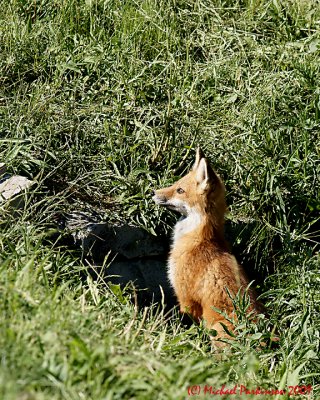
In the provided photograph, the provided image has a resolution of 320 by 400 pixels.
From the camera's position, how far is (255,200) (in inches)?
287

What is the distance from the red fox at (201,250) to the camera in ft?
21.1

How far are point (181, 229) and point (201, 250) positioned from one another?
1.10 feet

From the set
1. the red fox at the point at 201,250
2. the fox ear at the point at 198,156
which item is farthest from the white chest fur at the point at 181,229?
the fox ear at the point at 198,156

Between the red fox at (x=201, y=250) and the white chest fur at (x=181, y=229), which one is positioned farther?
the white chest fur at (x=181, y=229)

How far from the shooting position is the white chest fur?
272 inches

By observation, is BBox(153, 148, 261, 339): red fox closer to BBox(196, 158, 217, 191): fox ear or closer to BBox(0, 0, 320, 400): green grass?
BBox(196, 158, 217, 191): fox ear

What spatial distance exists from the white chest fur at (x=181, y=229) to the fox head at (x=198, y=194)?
0.05m

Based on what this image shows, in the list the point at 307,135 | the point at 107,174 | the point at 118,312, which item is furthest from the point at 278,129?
the point at 118,312

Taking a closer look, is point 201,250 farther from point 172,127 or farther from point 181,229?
point 172,127

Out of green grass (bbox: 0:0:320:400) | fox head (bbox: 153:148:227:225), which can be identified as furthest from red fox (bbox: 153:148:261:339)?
green grass (bbox: 0:0:320:400)

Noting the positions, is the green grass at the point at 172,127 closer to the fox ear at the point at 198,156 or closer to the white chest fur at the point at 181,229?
the white chest fur at the point at 181,229

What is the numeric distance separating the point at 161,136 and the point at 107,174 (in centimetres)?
63

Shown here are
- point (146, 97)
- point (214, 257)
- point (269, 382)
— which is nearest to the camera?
point (269, 382)

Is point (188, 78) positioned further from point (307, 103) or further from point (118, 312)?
point (118, 312)
